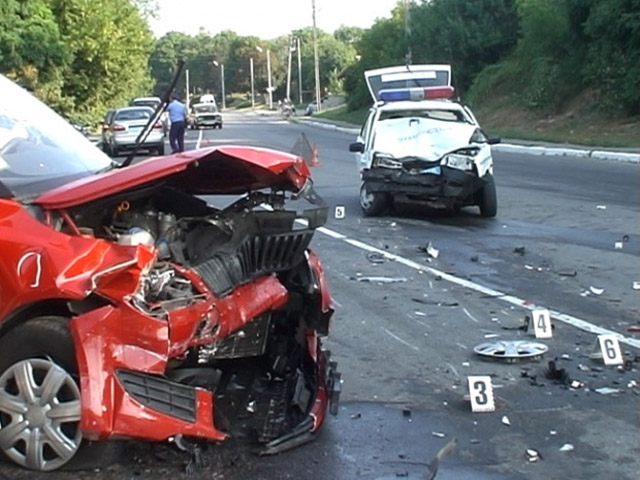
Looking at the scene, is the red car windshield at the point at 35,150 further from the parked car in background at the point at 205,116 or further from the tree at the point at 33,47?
the parked car in background at the point at 205,116

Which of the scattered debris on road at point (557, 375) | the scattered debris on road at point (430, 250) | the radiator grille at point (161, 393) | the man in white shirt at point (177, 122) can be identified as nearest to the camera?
the radiator grille at point (161, 393)

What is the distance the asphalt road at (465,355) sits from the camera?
5.04 meters

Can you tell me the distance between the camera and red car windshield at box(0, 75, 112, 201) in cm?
528

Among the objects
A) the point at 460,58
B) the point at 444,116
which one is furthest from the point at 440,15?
the point at 444,116

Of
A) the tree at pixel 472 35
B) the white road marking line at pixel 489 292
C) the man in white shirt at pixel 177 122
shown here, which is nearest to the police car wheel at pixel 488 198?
the white road marking line at pixel 489 292

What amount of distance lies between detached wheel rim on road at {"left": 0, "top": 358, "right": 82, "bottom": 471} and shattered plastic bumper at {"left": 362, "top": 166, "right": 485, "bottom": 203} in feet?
31.6

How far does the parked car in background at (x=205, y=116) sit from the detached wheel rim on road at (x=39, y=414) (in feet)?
176

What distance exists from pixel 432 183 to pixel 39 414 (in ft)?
31.8

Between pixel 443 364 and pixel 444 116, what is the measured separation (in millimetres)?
8751

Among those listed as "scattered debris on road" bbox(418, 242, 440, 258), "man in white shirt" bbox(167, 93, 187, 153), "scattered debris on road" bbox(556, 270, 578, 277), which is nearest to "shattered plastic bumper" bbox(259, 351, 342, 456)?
"scattered debris on road" bbox(556, 270, 578, 277)

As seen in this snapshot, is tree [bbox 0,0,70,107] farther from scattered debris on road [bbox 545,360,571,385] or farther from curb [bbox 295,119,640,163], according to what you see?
scattered debris on road [bbox 545,360,571,385]

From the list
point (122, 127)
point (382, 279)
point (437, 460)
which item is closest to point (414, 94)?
→ point (382, 279)

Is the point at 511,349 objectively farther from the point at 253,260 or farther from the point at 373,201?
the point at 373,201

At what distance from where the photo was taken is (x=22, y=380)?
474 cm
